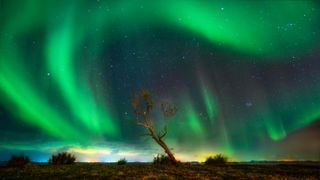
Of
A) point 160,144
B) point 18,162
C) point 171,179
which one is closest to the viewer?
point 171,179

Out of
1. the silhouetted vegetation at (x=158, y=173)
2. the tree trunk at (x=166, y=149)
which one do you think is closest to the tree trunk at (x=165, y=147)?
the tree trunk at (x=166, y=149)

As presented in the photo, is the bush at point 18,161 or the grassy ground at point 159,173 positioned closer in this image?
the grassy ground at point 159,173

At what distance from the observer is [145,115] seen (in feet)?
170

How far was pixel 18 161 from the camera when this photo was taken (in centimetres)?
3953

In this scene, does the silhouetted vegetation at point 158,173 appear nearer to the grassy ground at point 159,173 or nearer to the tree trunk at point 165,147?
the grassy ground at point 159,173

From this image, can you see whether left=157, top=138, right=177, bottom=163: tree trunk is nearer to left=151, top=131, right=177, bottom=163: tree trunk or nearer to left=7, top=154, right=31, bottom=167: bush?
left=151, top=131, right=177, bottom=163: tree trunk

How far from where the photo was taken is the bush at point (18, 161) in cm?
3867

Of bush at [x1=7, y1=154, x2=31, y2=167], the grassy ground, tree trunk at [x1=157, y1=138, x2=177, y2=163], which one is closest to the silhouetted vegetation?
the grassy ground

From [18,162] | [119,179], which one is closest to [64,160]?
[18,162]

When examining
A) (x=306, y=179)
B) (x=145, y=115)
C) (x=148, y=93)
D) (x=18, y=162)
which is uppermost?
(x=148, y=93)

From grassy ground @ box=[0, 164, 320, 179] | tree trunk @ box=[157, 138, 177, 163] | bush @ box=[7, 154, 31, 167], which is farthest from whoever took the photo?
tree trunk @ box=[157, 138, 177, 163]

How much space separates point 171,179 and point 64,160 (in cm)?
3029

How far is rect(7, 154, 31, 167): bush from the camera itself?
38675 millimetres

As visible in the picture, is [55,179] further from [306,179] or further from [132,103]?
[132,103]
